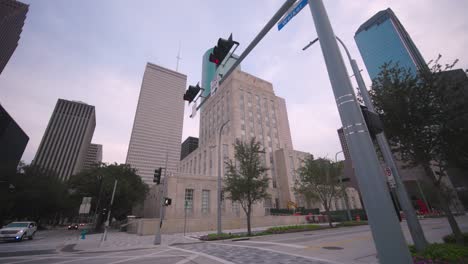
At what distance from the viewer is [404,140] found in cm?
954

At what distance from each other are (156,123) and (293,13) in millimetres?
163855

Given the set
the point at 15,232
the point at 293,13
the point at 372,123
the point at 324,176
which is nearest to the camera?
the point at 372,123

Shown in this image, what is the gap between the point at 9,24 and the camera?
83812mm

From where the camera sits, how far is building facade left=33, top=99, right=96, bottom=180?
402 feet

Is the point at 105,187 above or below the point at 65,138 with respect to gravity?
below

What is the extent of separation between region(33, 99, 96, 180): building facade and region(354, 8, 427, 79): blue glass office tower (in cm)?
15657

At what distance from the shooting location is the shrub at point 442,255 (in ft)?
18.3

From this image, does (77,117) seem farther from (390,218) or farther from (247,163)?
(390,218)

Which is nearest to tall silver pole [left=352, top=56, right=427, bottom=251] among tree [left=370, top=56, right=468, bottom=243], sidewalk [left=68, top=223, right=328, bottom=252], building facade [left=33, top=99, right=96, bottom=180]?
tree [left=370, top=56, right=468, bottom=243]

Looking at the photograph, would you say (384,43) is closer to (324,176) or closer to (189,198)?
(324,176)

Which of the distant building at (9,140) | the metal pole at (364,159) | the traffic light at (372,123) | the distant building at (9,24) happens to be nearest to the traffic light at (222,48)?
the metal pole at (364,159)

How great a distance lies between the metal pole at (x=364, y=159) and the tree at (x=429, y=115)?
781cm

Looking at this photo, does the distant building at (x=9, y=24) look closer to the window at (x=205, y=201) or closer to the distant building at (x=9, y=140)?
the distant building at (x=9, y=140)

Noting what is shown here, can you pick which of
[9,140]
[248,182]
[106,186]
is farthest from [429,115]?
[9,140]
